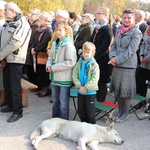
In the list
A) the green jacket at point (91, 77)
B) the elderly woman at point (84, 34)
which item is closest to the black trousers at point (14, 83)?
the green jacket at point (91, 77)

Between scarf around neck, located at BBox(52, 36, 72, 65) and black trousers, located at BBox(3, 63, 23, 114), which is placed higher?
scarf around neck, located at BBox(52, 36, 72, 65)

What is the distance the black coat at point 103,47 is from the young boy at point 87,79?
664mm

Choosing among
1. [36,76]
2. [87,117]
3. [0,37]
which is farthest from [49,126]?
[36,76]

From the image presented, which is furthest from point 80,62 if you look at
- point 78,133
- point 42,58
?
point 42,58

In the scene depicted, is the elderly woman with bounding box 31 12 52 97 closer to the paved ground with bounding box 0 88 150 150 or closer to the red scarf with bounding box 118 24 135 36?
the paved ground with bounding box 0 88 150 150

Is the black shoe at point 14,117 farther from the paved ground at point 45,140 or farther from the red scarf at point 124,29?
the red scarf at point 124,29

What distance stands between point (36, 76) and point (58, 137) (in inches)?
93.5

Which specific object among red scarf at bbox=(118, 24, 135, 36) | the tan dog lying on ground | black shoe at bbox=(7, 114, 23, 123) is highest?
red scarf at bbox=(118, 24, 135, 36)

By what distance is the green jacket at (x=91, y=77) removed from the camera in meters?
3.78

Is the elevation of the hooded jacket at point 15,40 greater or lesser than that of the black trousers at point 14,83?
greater

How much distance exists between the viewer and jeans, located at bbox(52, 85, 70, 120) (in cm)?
415

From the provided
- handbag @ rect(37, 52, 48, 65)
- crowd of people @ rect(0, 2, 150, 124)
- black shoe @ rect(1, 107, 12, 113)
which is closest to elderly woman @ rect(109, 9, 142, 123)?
crowd of people @ rect(0, 2, 150, 124)

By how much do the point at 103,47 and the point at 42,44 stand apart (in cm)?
154

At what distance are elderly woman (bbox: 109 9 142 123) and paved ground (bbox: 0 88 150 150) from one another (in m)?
0.31
